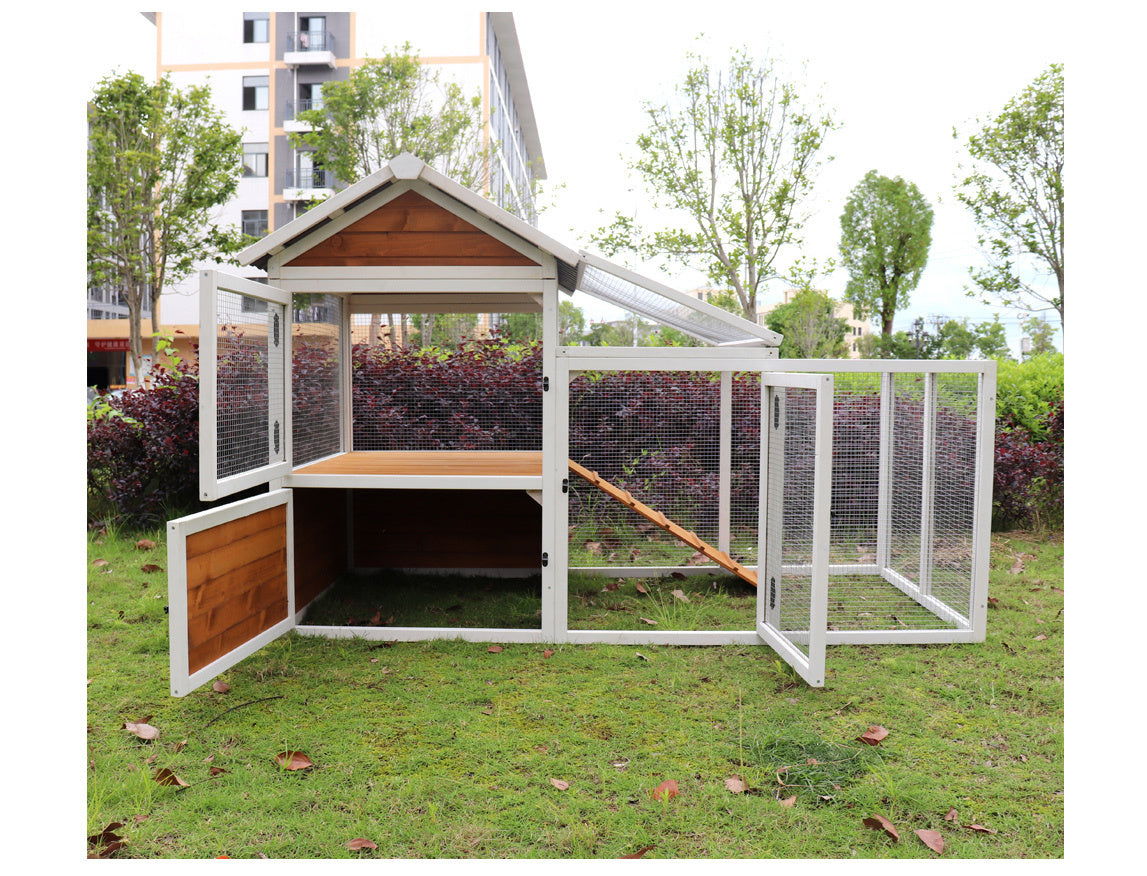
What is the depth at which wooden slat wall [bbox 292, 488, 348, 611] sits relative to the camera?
5.16 m

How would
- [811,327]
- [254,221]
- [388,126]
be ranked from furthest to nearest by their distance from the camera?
[254,221] → [811,327] → [388,126]

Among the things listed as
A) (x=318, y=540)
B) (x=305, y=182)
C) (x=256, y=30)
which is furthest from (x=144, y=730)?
(x=256, y=30)

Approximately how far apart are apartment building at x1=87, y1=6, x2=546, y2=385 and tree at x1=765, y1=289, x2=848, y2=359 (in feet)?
29.3

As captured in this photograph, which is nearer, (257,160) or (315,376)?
(315,376)

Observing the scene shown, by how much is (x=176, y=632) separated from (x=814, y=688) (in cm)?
281

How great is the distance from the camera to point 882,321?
3206 cm

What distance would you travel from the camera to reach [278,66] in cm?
2772

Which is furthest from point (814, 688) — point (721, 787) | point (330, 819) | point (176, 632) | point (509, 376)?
point (509, 376)

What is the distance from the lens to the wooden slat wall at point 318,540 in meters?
5.16

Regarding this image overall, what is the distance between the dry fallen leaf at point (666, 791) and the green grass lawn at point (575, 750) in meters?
0.02

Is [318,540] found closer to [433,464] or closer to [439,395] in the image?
[433,464]

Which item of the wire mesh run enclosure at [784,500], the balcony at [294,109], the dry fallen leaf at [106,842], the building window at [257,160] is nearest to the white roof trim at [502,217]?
the wire mesh run enclosure at [784,500]

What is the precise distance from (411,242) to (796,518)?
245cm

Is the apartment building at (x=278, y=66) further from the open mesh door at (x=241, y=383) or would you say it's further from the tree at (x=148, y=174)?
the open mesh door at (x=241, y=383)
